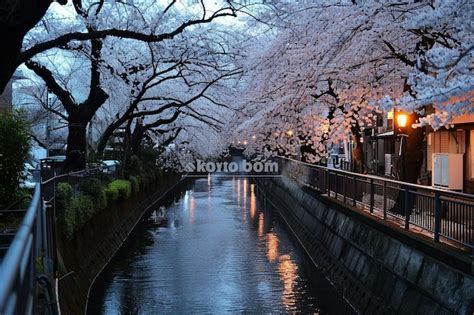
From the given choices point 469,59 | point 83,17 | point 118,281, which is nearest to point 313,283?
point 118,281

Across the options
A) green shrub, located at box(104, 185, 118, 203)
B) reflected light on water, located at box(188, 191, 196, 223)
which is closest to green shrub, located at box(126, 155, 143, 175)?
reflected light on water, located at box(188, 191, 196, 223)

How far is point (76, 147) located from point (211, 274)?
6.54 metres

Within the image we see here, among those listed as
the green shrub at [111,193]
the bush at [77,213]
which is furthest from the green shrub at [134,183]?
the bush at [77,213]

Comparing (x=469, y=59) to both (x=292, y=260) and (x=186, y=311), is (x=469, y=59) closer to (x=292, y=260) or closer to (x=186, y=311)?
(x=186, y=311)

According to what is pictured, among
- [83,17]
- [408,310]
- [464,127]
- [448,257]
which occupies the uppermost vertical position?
[83,17]

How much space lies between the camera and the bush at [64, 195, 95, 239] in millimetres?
12852

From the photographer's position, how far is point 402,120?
52.9 feet

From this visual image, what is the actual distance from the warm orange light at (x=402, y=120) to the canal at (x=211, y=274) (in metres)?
5.03

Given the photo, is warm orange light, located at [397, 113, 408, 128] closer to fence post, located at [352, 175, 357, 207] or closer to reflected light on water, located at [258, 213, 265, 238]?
fence post, located at [352, 175, 357, 207]

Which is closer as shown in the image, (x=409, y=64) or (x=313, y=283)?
(x=409, y=64)

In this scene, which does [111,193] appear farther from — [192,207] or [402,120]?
[192,207]

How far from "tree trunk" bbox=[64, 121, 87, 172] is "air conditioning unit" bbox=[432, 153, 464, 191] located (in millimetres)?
12217

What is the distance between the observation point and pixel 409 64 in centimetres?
1407

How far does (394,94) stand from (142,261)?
394 inches
